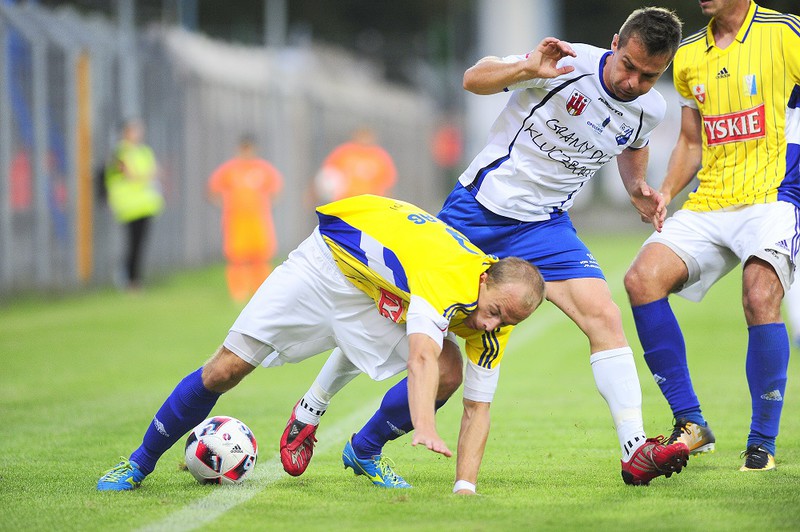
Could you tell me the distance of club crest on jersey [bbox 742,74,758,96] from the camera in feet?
20.8

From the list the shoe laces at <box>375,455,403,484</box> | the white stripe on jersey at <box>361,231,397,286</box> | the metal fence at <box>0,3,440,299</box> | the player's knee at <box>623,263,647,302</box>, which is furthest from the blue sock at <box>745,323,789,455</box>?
the metal fence at <box>0,3,440,299</box>

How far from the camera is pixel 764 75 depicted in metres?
6.33

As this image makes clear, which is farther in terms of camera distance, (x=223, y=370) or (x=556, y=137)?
(x=556, y=137)

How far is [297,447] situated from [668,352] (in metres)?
2.04

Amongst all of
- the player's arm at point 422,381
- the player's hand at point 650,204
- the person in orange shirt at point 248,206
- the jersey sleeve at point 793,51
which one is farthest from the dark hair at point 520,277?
the person in orange shirt at point 248,206

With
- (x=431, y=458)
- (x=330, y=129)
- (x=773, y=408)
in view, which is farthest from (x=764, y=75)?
(x=330, y=129)

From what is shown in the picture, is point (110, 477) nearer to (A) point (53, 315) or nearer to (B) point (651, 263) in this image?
(B) point (651, 263)

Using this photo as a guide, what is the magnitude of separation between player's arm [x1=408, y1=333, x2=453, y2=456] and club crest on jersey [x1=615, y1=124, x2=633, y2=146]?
1.84 metres

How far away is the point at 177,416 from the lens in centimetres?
571

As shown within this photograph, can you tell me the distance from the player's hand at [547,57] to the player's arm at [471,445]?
62.1 inches

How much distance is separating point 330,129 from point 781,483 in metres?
27.9

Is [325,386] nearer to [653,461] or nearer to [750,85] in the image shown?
[653,461]

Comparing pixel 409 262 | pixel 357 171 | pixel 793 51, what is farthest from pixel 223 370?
pixel 357 171

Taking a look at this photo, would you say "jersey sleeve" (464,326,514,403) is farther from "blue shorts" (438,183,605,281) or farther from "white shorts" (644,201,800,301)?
"white shorts" (644,201,800,301)
